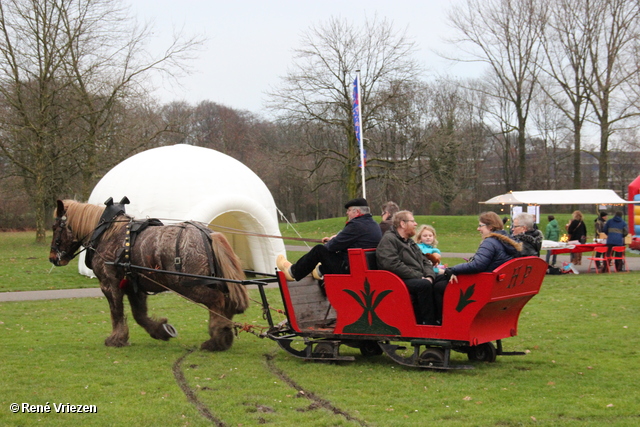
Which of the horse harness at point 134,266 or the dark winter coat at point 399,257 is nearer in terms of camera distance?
the dark winter coat at point 399,257

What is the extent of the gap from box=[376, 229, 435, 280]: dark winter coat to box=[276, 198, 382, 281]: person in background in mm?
314

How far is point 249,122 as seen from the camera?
5928 centimetres

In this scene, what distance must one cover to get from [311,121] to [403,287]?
24.7m

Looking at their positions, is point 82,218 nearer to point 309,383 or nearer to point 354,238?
point 354,238

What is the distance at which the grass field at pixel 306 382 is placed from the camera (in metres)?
4.96

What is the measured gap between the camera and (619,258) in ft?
55.4

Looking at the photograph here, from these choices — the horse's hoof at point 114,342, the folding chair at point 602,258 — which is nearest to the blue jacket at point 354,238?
the horse's hoof at point 114,342

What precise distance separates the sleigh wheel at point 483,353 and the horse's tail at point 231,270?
2655mm

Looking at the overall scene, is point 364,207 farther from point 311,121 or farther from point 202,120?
point 202,120

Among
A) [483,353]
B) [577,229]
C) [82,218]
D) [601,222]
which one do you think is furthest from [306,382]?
[601,222]

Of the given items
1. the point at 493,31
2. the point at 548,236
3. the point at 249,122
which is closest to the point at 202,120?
the point at 249,122

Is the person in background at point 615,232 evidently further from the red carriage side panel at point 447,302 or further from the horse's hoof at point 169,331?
the horse's hoof at point 169,331

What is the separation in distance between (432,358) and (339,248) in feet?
4.89

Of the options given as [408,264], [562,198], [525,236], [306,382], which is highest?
[562,198]
